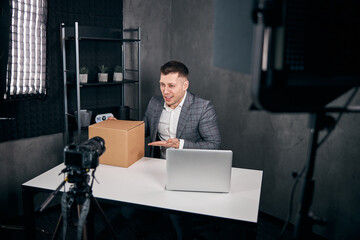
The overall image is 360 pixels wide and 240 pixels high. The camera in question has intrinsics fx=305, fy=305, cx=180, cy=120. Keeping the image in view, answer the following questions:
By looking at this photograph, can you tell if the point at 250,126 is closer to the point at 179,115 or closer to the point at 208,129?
the point at 208,129

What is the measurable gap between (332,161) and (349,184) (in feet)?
0.75

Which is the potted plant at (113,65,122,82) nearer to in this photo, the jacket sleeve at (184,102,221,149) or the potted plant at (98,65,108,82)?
the potted plant at (98,65,108,82)

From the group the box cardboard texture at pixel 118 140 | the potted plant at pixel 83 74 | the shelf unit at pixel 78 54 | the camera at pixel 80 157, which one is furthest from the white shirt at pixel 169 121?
the camera at pixel 80 157

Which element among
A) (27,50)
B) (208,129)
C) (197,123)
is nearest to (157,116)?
(197,123)

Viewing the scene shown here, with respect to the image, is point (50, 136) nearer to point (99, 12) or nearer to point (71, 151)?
point (99, 12)

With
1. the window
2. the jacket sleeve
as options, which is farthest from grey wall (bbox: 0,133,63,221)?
the jacket sleeve

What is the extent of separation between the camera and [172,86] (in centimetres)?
268

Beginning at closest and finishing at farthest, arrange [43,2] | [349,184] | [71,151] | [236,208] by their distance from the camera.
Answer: [71,151]
[236,208]
[349,184]
[43,2]

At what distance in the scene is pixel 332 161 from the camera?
8.84 feet

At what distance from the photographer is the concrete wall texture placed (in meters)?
2.63

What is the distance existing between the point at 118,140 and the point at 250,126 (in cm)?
163

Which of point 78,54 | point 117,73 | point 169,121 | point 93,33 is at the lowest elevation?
point 169,121

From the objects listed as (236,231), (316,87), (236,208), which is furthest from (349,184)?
(316,87)

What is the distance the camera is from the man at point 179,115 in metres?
2.68
